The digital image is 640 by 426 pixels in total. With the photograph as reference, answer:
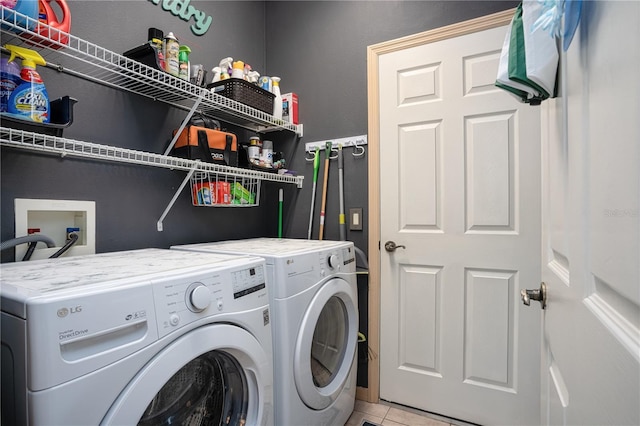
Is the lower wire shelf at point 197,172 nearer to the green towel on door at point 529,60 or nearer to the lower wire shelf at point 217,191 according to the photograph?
the lower wire shelf at point 217,191

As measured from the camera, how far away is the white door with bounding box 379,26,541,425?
1593 millimetres

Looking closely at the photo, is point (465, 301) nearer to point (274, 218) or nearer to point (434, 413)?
point (434, 413)

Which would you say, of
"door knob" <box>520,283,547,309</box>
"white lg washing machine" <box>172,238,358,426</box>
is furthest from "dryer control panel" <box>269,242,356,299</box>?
"door knob" <box>520,283,547,309</box>

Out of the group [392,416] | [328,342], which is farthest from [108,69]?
[392,416]

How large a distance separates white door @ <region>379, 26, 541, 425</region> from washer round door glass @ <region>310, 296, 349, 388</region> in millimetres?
379

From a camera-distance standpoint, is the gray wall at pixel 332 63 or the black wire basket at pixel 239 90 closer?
the black wire basket at pixel 239 90

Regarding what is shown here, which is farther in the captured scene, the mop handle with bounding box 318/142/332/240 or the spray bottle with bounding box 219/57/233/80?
the mop handle with bounding box 318/142/332/240

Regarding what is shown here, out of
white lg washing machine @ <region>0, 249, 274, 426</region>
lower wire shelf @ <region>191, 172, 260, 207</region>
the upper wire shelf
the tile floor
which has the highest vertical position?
the upper wire shelf

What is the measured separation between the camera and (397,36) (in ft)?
6.26

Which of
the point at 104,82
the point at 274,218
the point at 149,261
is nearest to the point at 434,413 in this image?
the point at 274,218

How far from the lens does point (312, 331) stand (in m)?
1.28

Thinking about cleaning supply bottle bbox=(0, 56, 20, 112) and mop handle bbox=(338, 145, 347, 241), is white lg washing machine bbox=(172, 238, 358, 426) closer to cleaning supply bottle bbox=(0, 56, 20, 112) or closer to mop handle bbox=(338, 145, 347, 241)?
mop handle bbox=(338, 145, 347, 241)

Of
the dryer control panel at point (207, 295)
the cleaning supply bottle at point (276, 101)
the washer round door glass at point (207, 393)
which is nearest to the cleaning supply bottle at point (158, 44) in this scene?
the cleaning supply bottle at point (276, 101)

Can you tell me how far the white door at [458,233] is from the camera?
1593 mm
